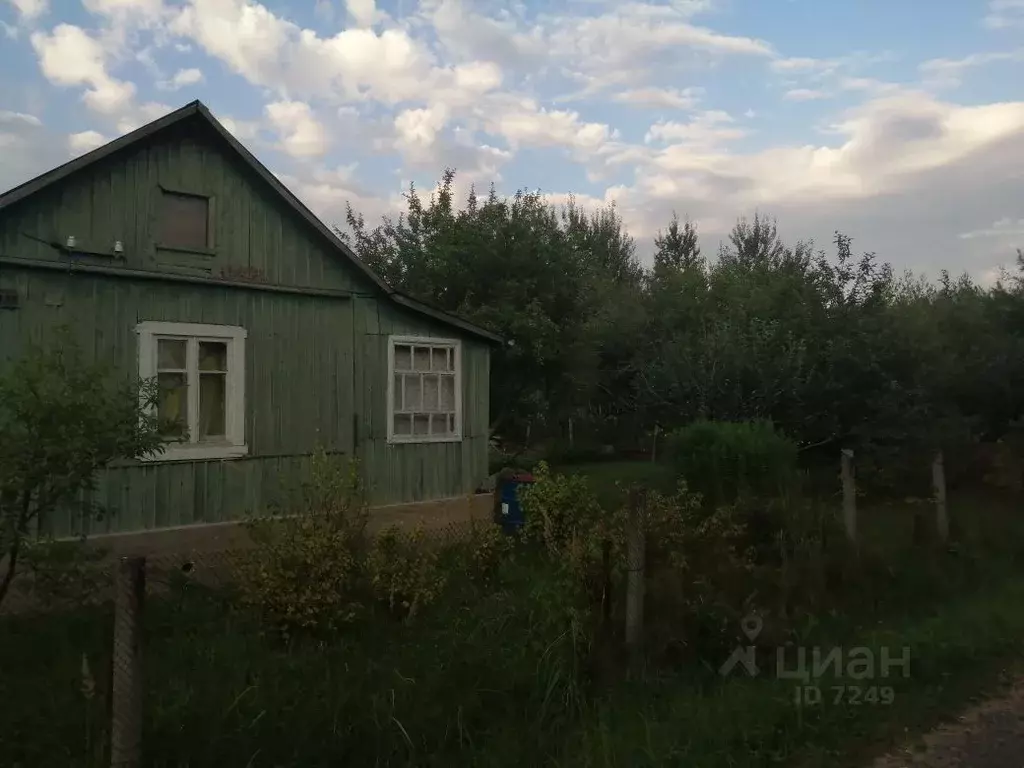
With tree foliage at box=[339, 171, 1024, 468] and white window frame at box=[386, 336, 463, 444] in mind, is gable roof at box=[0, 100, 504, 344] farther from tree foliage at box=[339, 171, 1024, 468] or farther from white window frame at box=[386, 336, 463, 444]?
tree foliage at box=[339, 171, 1024, 468]

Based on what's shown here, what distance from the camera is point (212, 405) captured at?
943cm

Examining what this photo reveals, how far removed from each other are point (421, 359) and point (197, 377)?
317 cm

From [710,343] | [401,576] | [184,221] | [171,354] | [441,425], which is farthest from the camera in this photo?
[710,343]

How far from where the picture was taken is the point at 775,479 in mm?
9828

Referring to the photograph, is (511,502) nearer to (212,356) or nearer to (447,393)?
(447,393)

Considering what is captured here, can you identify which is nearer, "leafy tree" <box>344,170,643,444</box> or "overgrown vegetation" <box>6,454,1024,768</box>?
"overgrown vegetation" <box>6,454,1024,768</box>

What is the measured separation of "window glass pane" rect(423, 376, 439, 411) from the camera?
11.4 meters

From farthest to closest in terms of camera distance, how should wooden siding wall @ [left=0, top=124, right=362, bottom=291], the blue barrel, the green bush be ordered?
the blue barrel < the green bush < wooden siding wall @ [left=0, top=124, right=362, bottom=291]

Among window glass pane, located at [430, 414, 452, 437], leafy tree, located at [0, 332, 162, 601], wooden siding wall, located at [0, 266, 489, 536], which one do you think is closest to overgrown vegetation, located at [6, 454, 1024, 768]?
leafy tree, located at [0, 332, 162, 601]

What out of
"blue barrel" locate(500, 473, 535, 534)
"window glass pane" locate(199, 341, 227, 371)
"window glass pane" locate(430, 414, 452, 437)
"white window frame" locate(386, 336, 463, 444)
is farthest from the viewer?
"window glass pane" locate(430, 414, 452, 437)

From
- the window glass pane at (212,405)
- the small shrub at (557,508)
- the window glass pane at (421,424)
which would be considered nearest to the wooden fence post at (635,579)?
the small shrub at (557,508)

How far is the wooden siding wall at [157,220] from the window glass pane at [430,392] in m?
1.60

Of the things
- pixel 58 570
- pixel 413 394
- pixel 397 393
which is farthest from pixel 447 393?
pixel 58 570

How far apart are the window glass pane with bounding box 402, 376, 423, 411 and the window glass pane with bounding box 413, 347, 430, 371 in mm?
160
